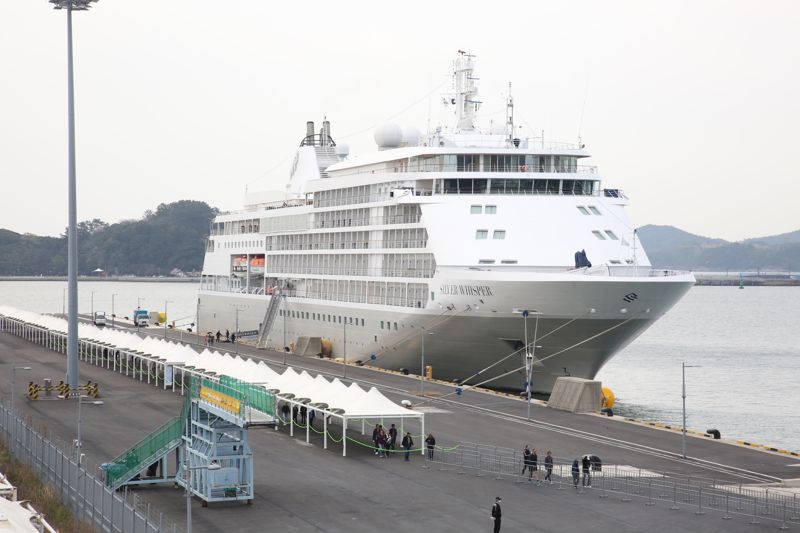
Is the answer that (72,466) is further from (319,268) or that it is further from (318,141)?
(318,141)

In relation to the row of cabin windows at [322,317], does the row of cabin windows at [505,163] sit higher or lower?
higher

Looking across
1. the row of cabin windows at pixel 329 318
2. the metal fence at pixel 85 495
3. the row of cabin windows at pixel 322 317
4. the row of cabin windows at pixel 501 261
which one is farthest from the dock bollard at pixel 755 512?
the row of cabin windows at pixel 322 317

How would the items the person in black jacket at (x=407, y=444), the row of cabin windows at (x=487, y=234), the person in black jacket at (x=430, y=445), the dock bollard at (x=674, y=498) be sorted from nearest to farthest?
the dock bollard at (x=674, y=498), the person in black jacket at (x=407, y=444), the person in black jacket at (x=430, y=445), the row of cabin windows at (x=487, y=234)

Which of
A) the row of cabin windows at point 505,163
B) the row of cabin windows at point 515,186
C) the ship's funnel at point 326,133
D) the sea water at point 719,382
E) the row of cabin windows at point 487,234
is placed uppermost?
the ship's funnel at point 326,133

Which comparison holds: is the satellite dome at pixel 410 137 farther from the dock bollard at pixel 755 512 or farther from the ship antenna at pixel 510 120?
the dock bollard at pixel 755 512

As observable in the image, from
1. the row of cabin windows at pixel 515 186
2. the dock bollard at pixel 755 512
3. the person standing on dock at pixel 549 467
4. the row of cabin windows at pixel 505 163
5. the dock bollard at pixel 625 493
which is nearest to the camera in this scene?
the dock bollard at pixel 755 512

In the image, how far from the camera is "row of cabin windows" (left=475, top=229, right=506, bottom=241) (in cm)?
6050

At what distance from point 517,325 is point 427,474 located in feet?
63.2

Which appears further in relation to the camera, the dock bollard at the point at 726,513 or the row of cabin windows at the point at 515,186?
the row of cabin windows at the point at 515,186

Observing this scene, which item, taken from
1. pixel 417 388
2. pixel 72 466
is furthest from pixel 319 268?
pixel 72 466

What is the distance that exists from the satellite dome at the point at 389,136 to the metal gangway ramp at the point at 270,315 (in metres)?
16.4

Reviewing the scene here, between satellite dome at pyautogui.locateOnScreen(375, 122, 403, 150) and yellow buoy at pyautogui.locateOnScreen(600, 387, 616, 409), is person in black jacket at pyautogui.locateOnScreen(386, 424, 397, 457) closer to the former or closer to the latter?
yellow buoy at pyautogui.locateOnScreen(600, 387, 616, 409)

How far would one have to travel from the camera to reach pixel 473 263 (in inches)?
2362

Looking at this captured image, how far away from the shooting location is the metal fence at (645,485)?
33.9 metres
